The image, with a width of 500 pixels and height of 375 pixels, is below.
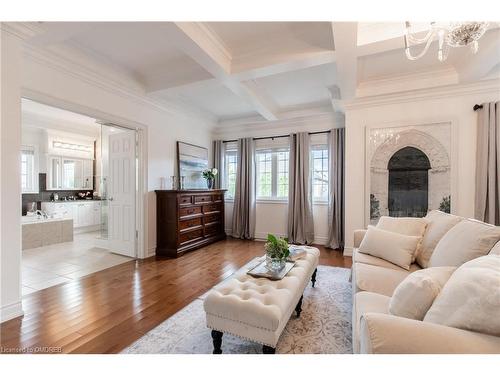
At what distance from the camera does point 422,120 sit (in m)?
3.69

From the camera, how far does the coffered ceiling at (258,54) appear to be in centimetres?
241

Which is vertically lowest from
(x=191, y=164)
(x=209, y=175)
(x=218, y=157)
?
(x=209, y=175)

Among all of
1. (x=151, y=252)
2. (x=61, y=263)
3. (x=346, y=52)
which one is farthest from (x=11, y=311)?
(x=346, y=52)

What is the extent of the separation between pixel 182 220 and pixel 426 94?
171 inches

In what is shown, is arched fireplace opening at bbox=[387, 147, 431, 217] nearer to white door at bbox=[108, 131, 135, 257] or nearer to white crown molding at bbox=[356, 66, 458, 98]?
white crown molding at bbox=[356, 66, 458, 98]

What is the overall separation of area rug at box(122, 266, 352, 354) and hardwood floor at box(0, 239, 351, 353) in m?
0.14

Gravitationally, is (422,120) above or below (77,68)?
below

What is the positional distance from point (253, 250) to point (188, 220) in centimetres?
133

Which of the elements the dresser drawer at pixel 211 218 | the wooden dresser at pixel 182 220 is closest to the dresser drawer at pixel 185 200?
the wooden dresser at pixel 182 220

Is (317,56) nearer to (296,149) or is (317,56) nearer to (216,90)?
(216,90)

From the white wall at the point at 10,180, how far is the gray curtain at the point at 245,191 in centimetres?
389

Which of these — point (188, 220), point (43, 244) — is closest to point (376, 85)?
point (188, 220)

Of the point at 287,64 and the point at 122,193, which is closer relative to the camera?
the point at 287,64

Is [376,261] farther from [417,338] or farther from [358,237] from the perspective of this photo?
[417,338]
